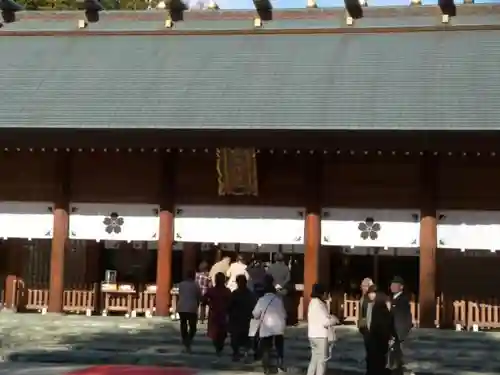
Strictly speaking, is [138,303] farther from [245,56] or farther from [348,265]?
[245,56]

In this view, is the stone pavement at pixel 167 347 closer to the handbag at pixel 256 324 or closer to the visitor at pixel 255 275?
the handbag at pixel 256 324

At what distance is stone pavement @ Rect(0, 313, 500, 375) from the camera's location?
1309 cm

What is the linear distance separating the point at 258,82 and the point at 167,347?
8.16 m

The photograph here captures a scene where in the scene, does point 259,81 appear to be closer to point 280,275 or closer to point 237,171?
point 237,171

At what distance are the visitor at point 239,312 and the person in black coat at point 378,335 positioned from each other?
9.36ft

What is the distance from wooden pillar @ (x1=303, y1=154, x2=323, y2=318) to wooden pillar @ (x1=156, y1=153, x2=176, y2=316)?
330cm

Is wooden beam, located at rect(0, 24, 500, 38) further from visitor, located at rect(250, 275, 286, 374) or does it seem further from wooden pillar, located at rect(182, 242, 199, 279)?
visitor, located at rect(250, 275, 286, 374)

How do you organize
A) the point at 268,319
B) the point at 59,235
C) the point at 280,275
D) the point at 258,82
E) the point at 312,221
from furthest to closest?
the point at 258,82 → the point at 59,235 → the point at 312,221 → the point at 280,275 → the point at 268,319

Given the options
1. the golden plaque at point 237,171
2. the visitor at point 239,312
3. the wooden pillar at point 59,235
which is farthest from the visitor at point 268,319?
the wooden pillar at point 59,235

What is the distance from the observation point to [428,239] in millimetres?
17812

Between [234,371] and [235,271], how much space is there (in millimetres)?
2959

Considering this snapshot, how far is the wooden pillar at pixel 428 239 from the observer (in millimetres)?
17656

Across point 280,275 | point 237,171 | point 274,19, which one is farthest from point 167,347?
point 274,19

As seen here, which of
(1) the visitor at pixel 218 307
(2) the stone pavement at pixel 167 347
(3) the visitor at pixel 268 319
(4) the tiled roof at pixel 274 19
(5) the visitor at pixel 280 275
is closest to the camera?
(3) the visitor at pixel 268 319
